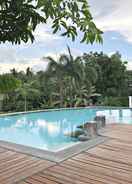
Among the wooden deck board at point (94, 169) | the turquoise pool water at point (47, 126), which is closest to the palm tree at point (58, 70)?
the turquoise pool water at point (47, 126)

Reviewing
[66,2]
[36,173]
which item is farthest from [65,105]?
[66,2]

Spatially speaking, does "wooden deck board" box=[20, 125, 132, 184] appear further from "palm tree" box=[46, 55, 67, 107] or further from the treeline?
"palm tree" box=[46, 55, 67, 107]

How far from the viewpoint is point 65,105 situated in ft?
59.9

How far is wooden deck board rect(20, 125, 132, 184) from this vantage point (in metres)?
3.39

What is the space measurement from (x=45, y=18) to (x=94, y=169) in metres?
3.35

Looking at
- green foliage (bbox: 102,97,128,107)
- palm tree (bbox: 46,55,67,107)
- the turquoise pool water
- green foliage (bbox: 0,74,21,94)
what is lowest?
the turquoise pool water

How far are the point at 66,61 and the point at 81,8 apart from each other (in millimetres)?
16259

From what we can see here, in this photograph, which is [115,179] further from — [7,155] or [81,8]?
[81,8]

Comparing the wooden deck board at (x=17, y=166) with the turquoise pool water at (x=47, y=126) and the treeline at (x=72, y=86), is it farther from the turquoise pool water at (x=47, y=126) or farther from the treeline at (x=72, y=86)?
the treeline at (x=72, y=86)

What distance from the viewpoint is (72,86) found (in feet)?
57.3

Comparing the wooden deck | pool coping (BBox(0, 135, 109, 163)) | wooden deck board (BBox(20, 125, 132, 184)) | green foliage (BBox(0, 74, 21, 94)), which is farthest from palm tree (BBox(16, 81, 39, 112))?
green foliage (BBox(0, 74, 21, 94))

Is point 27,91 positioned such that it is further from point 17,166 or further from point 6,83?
point 6,83

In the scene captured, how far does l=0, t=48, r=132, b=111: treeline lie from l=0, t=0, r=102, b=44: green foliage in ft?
46.5

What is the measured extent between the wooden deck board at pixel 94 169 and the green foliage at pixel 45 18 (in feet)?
9.10
